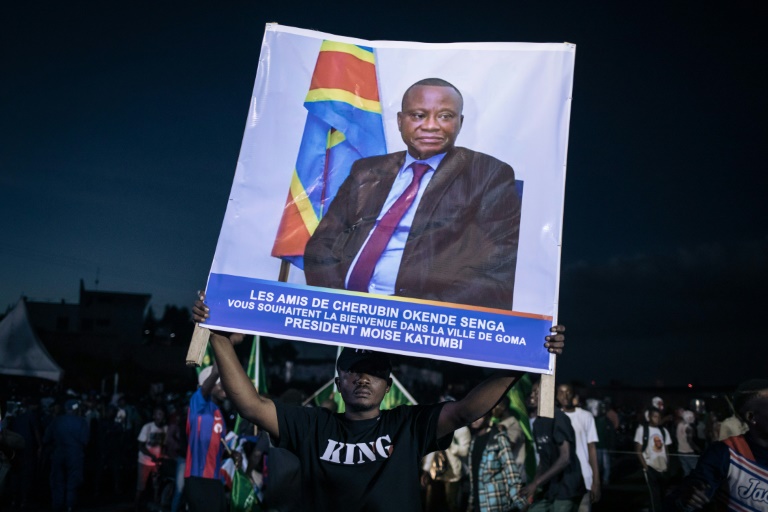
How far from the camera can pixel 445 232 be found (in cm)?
393

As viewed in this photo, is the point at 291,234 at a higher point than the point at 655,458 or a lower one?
Answer: higher

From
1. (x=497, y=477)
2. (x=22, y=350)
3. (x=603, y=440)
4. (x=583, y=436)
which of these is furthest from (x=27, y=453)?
(x=603, y=440)

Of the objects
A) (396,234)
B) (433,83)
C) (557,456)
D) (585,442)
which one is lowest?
(557,456)

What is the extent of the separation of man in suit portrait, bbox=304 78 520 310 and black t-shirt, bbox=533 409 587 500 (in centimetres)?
584

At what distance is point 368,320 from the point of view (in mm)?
3818

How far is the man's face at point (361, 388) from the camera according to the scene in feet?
12.7

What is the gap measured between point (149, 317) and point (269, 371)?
52.0m

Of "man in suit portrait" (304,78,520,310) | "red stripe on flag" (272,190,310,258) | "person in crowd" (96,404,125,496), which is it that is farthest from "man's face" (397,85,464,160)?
"person in crowd" (96,404,125,496)

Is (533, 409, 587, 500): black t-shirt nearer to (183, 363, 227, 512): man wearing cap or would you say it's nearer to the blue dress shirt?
(183, 363, 227, 512): man wearing cap

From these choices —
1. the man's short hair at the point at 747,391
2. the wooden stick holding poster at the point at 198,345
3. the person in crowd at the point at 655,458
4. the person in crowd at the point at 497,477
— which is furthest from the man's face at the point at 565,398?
the wooden stick holding poster at the point at 198,345

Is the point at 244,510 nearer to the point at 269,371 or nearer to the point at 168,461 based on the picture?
the point at 168,461

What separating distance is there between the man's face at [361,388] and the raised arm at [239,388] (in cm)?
36

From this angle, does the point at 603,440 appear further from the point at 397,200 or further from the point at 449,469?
the point at 397,200

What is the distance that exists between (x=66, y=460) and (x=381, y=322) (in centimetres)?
1299
